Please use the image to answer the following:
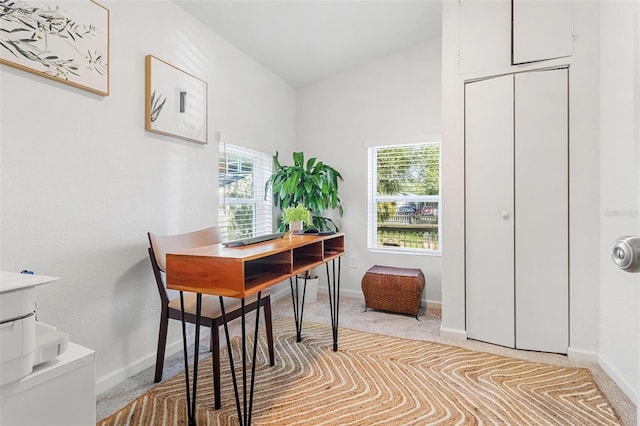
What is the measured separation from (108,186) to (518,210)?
2.81 metres

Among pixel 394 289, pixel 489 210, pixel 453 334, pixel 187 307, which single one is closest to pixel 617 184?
pixel 489 210

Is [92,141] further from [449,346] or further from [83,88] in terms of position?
[449,346]

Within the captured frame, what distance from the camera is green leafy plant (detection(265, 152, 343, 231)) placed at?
3.41 metres

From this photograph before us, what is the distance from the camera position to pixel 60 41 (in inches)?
65.1

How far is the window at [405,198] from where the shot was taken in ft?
11.8

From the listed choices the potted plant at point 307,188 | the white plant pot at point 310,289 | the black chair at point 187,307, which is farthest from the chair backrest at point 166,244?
the white plant pot at point 310,289

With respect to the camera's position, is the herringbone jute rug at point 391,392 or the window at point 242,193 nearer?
the herringbone jute rug at point 391,392

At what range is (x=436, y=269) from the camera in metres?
3.53

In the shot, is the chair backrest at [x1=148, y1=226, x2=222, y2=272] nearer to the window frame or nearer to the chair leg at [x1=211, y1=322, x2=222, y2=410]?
the chair leg at [x1=211, y1=322, x2=222, y2=410]

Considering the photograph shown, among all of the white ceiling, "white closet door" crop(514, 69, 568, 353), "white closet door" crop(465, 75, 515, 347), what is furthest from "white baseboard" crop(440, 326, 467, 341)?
the white ceiling

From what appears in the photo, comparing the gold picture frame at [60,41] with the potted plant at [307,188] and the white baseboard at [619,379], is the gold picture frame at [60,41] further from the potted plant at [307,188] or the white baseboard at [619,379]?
the white baseboard at [619,379]

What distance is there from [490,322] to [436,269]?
40.2 inches

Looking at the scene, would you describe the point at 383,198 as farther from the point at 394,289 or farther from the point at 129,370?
the point at 129,370

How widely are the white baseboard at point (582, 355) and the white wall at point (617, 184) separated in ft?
0.19
